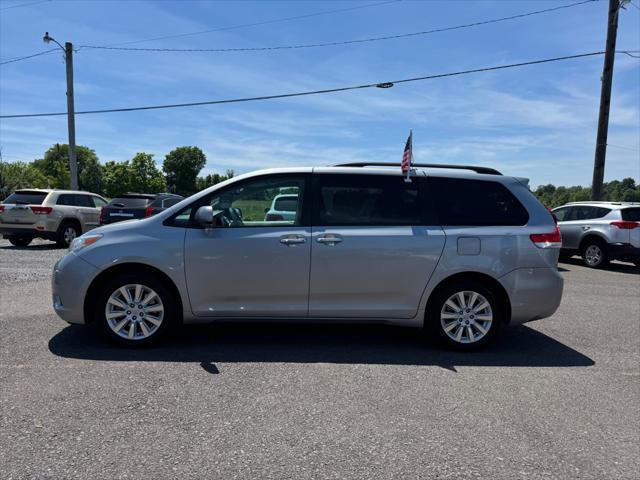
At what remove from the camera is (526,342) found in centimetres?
559

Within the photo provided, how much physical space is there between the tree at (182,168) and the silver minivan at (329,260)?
377 feet

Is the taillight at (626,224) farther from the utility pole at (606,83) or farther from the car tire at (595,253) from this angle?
the utility pole at (606,83)

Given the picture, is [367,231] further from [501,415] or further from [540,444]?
[540,444]

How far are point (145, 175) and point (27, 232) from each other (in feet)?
349

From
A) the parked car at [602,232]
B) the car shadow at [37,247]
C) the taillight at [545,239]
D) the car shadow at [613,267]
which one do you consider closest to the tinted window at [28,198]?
the car shadow at [37,247]

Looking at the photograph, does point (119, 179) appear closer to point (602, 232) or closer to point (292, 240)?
point (602, 232)

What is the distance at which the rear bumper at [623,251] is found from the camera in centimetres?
1198

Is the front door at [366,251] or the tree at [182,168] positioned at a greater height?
the tree at [182,168]

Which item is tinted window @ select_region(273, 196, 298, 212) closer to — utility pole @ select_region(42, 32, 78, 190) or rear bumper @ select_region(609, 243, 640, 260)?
rear bumper @ select_region(609, 243, 640, 260)

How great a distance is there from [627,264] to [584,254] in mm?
2131

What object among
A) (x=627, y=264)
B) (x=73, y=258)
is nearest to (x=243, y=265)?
(x=73, y=258)

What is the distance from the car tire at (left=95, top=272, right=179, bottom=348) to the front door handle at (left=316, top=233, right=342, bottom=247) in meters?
1.57

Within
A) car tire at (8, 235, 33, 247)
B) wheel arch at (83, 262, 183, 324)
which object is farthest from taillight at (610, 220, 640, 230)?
car tire at (8, 235, 33, 247)

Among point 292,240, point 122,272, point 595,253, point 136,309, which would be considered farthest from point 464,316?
point 595,253
